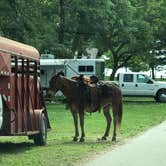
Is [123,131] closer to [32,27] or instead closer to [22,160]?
[22,160]

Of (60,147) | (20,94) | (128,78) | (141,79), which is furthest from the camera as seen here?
(128,78)

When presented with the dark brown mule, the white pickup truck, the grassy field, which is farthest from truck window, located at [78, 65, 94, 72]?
the dark brown mule

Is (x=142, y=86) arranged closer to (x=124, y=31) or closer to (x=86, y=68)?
(x=124, y=31)

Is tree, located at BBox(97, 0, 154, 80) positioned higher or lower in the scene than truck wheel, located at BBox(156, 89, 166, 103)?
higher

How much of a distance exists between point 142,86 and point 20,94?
96.6ft

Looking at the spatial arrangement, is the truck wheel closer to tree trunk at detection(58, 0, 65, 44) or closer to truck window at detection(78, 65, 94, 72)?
truck window at detection(78, 65, 94, 72)

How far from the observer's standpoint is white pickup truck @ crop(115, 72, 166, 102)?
1657 inches

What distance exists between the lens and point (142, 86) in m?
42.2

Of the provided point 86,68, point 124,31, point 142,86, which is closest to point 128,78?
point 142,86

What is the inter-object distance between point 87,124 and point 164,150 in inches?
326

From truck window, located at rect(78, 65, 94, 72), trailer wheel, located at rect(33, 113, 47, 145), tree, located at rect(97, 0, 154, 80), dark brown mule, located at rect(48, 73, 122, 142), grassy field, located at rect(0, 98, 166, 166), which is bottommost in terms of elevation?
grassy field, located at rect(0, 98, 166, 166)

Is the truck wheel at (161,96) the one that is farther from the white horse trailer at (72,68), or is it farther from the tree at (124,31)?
the white horse trailer at (72,68)

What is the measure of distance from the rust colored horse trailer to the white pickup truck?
2730cm

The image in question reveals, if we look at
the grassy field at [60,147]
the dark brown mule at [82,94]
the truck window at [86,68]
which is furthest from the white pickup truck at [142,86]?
the dark brown mule at [82,94]
